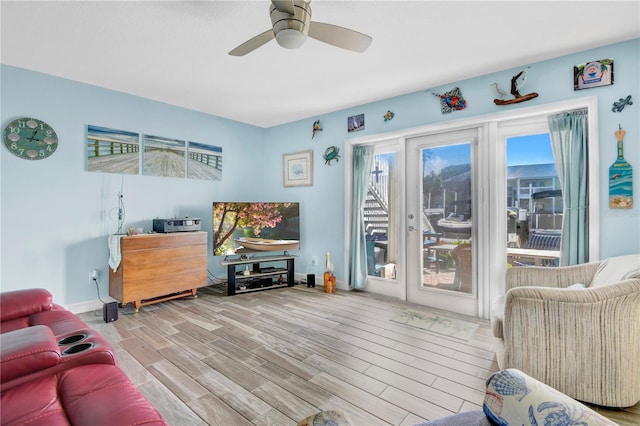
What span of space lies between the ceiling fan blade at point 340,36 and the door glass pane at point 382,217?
1971 mm

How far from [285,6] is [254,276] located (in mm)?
3197

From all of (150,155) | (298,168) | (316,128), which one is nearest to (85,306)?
(150,155)

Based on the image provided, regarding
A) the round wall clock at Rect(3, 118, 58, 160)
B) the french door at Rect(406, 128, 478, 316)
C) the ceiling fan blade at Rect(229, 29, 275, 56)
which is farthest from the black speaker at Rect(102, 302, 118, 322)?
the french door at Rect(406, 128, 478, 316)

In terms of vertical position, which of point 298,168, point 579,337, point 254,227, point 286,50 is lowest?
point 579,337

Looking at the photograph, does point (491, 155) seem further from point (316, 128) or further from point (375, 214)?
point (316, 128)

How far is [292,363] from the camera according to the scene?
216cm

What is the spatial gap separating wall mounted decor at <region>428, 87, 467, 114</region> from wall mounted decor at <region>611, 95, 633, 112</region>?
113 centimetres

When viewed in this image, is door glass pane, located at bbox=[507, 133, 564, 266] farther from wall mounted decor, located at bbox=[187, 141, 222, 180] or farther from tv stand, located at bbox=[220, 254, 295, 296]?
wall mounted decor, located at bbox=[187, 141, 222, 180]

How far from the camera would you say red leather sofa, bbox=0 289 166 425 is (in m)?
0.86

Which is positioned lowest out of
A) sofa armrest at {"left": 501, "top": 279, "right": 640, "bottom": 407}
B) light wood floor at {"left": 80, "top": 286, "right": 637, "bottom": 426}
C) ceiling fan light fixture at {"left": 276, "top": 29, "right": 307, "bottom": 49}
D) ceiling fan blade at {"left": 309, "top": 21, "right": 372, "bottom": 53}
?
light wood floor at {"left": 80, "top": 286, "right": 637, "bottom": 426}

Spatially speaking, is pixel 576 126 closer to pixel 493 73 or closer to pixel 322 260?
pixel 493 73

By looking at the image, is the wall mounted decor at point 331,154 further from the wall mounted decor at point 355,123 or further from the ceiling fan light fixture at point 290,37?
the ceiling fan light fixture at point 290,37

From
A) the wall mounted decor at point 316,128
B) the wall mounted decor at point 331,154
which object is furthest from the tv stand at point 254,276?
the wall mounted decor at point 316,128

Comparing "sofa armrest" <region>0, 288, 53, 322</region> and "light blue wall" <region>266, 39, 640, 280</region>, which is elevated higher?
"light blue wall" <region>266, 39, 640, 280</region>
